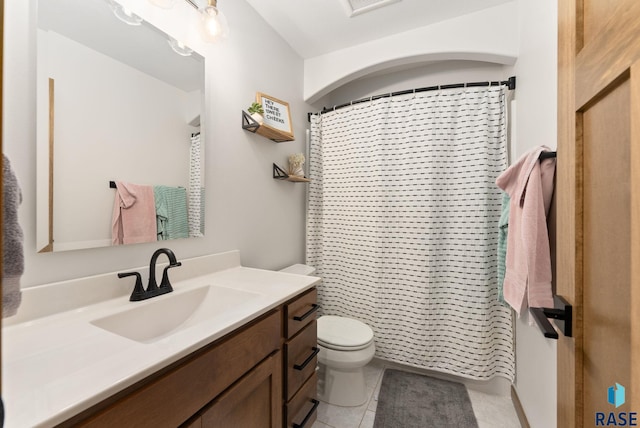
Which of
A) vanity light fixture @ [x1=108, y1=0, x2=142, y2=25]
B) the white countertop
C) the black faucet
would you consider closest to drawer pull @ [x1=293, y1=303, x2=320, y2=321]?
the white countertop

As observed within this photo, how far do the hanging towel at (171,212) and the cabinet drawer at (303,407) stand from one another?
912 mm

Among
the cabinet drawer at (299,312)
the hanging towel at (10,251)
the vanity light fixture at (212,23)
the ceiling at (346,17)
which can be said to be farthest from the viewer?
the ceiling at (346,17)

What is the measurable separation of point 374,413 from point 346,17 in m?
2.47

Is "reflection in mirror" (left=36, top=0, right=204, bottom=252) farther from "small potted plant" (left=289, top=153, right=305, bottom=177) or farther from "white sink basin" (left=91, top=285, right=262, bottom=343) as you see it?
"small potted plant" (left=289, top=153, right=305, bottom=177)

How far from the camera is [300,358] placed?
1.26m

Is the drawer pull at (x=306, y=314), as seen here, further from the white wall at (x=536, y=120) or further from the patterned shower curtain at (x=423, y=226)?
the white wall at (x=536, y=120)

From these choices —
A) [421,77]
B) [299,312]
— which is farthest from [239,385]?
[421,77]

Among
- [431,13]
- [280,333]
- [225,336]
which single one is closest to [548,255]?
[280,333]

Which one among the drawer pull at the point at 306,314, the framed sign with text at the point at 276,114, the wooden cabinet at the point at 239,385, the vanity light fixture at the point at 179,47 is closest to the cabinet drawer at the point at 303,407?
the wooden cabinet at the point at 239,385

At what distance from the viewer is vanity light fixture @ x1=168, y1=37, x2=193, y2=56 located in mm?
1244

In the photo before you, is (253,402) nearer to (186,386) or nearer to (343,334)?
(186,386)

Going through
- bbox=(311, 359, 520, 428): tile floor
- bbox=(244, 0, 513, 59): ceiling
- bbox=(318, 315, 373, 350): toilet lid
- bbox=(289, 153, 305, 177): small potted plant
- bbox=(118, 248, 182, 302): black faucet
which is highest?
bbox=(244, 0, 513, 59): ceiling

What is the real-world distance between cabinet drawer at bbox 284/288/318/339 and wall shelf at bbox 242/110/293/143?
988 millimetres

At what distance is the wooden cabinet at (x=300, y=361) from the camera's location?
116cm
